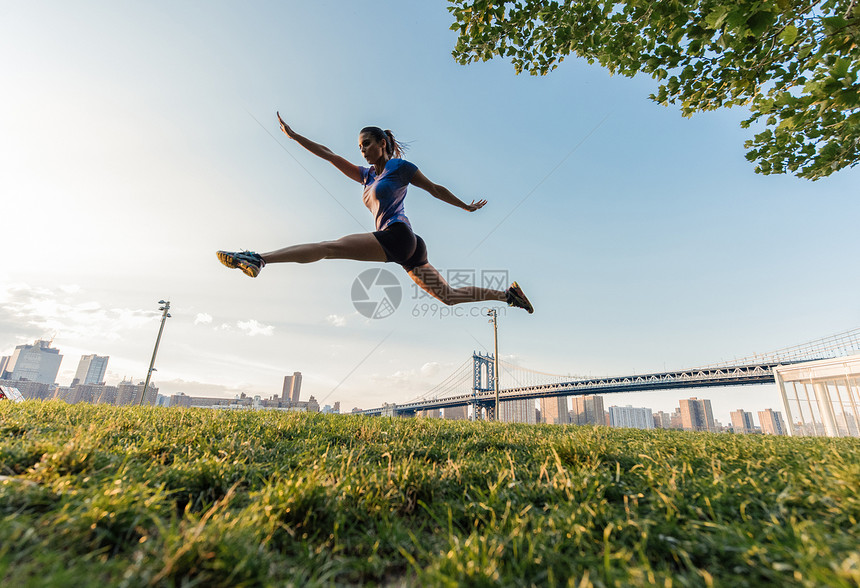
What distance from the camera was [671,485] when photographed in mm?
1974

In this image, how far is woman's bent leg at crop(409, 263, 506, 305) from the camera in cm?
509

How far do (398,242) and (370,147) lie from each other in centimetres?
144

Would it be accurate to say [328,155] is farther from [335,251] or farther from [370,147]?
[335,251]

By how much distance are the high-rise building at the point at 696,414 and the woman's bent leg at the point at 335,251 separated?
154 meters

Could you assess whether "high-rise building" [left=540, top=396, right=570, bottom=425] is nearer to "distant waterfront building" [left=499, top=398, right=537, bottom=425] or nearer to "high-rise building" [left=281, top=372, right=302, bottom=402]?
"distant waterfront building" [left=499, top=398, right=537, bottom=425]

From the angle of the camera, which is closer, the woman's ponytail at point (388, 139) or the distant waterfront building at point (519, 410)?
the woman's ponytail at point (388, 139)

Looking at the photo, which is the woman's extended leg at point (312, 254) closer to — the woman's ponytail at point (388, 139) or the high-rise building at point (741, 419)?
the woman's ponytail at point (388, 139)

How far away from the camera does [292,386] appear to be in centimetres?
11162

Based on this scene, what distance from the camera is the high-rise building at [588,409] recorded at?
347 feet

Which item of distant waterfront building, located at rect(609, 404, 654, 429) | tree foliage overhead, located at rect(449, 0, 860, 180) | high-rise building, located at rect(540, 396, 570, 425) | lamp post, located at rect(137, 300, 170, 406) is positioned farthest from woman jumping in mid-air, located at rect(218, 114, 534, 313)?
distant waterfront building, located at rect(609, 404, 654, 429)

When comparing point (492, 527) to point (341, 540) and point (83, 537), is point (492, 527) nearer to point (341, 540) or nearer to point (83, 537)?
point (341, 540)

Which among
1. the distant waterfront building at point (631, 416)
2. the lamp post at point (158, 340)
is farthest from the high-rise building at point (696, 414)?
the lamp post at point (158, 340)

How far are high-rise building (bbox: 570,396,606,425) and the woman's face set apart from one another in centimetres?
11453

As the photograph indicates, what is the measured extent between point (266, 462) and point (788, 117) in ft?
19.1
